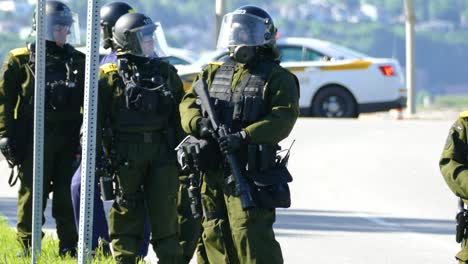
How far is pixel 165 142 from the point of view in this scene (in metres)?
10.0

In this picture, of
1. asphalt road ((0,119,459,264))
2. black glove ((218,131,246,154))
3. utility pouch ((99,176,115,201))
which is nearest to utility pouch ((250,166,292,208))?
black glove ((218,131,246,154))

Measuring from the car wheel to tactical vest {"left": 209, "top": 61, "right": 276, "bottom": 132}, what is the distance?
56.9 feet

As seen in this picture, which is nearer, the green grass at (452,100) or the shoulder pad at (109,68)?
the shoulder pad at (109,68)

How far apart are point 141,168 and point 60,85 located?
1.27 meters

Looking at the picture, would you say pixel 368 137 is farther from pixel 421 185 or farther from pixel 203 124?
pixel 203 124

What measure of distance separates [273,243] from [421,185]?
9.23 metres

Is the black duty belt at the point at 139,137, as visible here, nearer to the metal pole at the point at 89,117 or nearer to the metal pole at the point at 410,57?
the metal pole at the point at 89,117

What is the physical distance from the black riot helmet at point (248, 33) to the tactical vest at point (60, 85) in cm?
193

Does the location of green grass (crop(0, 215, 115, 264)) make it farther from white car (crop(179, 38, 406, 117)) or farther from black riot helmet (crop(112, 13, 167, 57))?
white car (crop(179, 38, 406, 117))

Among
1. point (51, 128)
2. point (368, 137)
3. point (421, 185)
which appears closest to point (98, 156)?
point (51, 128)

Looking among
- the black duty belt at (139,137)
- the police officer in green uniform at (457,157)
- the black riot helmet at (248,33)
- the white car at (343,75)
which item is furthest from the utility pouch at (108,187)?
the white car at (343,75)

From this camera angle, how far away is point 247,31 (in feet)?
30.0

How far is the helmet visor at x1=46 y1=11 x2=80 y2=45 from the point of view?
435 inches

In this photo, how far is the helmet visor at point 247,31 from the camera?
9133 mm
